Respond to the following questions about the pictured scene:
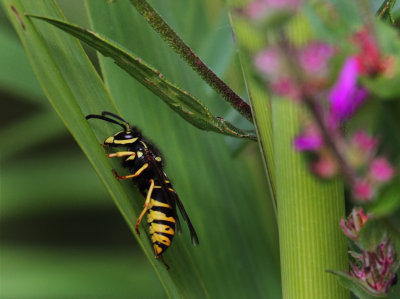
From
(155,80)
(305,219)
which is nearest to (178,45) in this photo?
(155,80)

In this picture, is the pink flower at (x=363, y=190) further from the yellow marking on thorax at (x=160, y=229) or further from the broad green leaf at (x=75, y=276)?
the broad green leaf at (x=75, y=276)

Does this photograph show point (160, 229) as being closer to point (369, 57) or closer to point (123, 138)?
point (123, 138)

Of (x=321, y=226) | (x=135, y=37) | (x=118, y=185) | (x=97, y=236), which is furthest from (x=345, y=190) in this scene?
(x=97, y=236)

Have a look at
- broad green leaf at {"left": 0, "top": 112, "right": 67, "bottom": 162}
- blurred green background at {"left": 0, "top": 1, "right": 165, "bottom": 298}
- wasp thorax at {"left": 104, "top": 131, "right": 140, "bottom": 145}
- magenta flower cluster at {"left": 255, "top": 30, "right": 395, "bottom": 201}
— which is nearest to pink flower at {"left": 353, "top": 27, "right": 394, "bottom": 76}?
magenta flower cluster at {"left": 255, "top": 30, "right": 395, "bottom": 201}

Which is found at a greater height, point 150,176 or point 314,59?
point 150,176

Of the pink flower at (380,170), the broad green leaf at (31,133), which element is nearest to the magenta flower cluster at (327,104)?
the pink flower at (380,170)

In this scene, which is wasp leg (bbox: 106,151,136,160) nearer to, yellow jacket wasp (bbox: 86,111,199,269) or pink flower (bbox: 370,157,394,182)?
yellow jacket wasp (bbox: 86,111,199,269)
